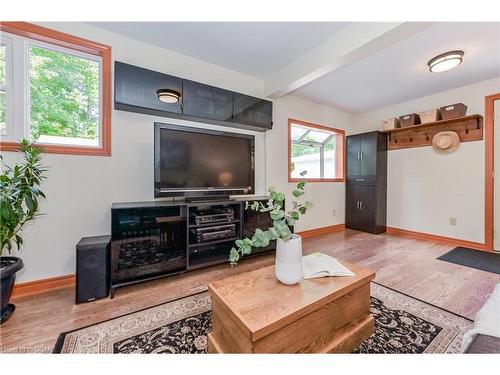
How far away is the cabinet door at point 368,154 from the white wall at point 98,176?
2494 millimetres

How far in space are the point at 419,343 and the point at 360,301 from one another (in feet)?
1.33

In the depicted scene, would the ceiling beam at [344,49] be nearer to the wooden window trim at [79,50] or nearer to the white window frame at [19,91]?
the wooden window trim at [79,50]

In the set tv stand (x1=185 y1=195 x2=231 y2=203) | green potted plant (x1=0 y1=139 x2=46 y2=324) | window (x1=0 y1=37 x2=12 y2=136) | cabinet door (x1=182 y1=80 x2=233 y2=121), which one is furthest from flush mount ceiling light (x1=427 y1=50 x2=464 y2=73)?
window (x1=0 y1=37 x2=12 y2=136)

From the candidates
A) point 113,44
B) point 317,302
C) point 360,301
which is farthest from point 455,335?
point 113,44

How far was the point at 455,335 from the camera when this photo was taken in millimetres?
1332

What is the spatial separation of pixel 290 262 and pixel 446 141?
358 centimetres

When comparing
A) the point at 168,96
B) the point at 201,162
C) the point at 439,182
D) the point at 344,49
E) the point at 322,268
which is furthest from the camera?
the point at 439,182

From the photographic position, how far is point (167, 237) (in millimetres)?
2131

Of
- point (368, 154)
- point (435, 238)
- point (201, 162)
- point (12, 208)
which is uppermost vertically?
point (368, 154)

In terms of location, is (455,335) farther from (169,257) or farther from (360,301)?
(169,257)

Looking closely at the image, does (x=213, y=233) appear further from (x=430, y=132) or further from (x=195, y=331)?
(x=430, y=132)

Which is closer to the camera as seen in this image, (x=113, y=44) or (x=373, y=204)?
(x=113, y=44)

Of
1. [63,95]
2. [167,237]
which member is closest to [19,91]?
[63,95]
